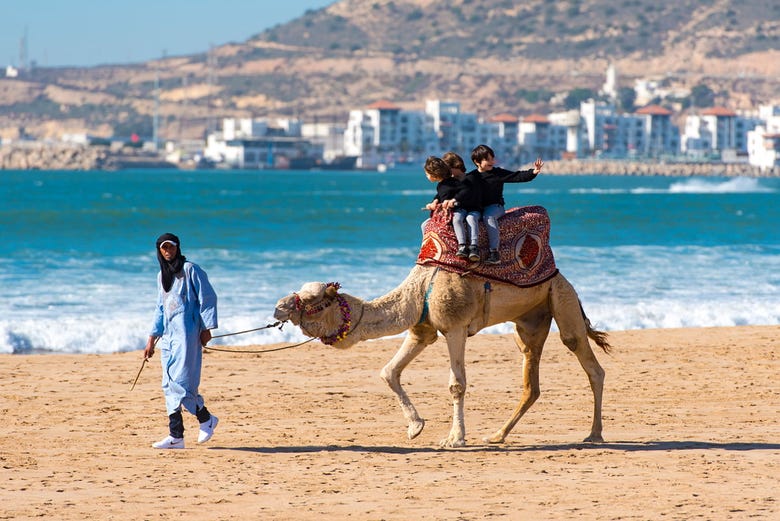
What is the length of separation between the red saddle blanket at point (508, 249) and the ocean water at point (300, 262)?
760 centimetres

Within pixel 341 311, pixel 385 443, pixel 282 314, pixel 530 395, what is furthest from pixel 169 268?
pixel 530 395

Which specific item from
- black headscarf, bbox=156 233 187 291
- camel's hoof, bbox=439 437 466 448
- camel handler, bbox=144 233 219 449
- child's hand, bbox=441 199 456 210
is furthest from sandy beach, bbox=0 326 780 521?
child's hand, bbox=441 199 456 210

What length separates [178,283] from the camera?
963 cm

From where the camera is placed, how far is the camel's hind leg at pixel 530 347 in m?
10.5

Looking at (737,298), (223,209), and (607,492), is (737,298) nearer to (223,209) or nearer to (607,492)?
(607,492)

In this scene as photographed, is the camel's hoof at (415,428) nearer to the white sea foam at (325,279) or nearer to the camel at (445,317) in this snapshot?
the camel at (445,317)

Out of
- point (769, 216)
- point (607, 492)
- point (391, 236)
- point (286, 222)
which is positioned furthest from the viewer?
point (769, 216)

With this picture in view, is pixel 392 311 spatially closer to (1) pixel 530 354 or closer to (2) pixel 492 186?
(2) pixel 492 186

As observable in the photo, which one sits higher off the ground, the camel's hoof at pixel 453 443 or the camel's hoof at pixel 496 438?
the camel's hoof at pixel 453 443

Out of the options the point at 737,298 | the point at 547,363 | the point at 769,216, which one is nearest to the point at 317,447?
the point at 547,363

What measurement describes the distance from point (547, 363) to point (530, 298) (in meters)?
4.42

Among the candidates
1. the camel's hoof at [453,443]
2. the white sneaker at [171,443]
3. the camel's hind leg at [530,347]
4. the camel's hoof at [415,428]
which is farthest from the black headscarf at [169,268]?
the camel's hind leg at [530,347]

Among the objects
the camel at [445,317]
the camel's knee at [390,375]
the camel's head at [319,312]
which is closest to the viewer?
the camel's head at [319,312]

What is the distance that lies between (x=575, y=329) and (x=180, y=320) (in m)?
2.83
